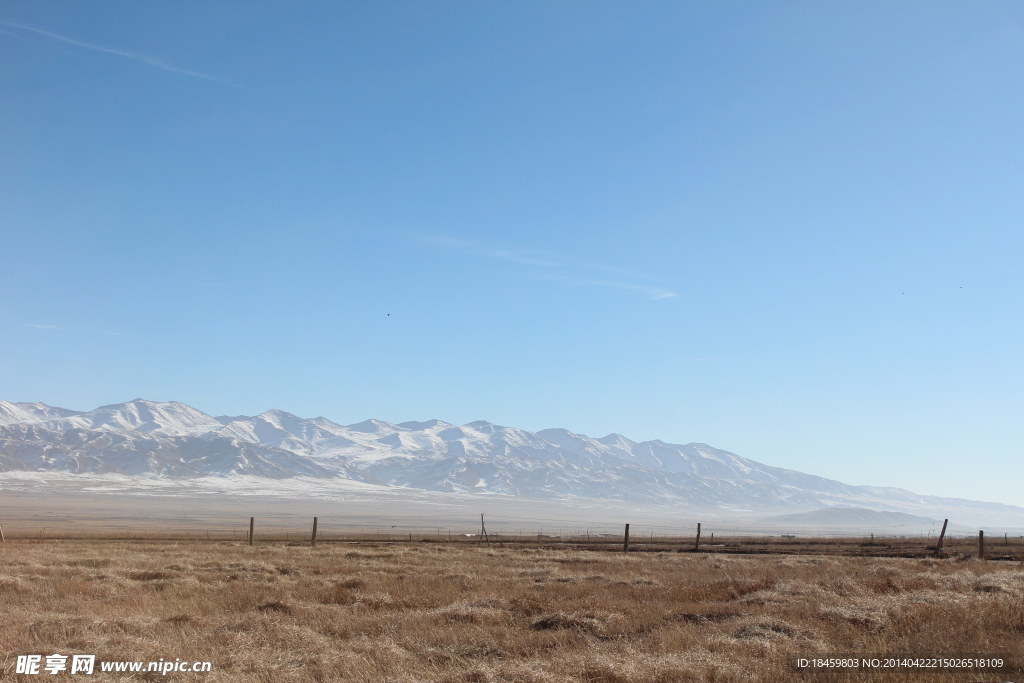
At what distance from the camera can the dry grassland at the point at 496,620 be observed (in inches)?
441

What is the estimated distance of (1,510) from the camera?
600ft

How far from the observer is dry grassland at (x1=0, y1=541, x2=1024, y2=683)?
11211 mm

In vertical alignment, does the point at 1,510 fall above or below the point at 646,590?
below

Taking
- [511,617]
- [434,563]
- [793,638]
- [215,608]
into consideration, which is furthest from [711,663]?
[434,563]

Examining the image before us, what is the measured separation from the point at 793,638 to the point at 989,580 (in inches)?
444

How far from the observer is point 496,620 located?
50.6 ft

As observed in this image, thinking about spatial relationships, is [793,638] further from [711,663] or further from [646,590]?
[646,590]

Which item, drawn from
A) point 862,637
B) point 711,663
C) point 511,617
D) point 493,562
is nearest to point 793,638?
point 862,637

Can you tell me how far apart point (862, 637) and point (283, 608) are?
12.7 meters

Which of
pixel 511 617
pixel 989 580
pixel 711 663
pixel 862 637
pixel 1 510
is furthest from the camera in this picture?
pixel 1 510

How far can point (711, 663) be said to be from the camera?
10.8m

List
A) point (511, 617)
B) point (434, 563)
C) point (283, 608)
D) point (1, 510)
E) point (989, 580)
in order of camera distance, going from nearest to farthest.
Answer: point (511, 617), point (283, 608), point (989, 580), point (434, 563), point (1, 510)

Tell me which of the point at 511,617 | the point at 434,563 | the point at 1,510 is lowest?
the point at 1,510

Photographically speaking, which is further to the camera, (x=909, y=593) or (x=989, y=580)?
(x=989, y=580)
